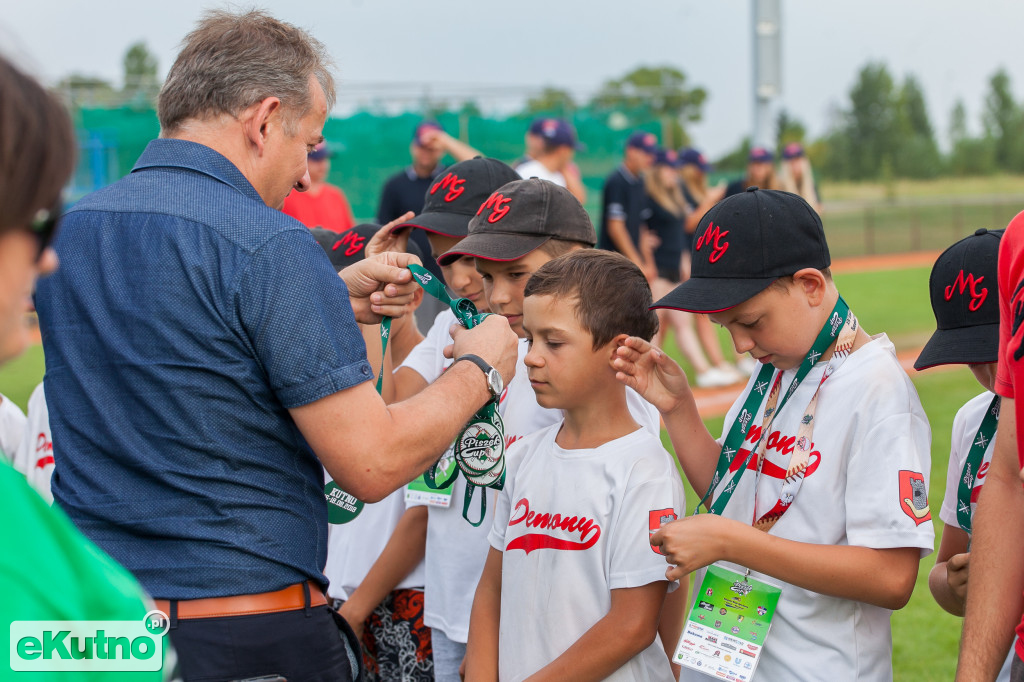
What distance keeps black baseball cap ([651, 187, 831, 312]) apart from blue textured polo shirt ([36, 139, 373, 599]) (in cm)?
96

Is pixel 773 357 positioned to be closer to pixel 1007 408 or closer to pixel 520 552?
pixel 1007 408

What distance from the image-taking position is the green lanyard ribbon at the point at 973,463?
240 centimetres

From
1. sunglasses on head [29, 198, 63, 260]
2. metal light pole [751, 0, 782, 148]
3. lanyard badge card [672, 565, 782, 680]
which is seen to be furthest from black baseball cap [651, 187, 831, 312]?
metal light pole [751, 0, 782, 148]

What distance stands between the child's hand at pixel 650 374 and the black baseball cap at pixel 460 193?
106cm

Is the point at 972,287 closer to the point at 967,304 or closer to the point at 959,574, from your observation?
the point at 967,304

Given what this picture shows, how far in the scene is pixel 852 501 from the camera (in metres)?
2.17

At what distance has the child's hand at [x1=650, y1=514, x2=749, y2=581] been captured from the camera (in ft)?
7.05

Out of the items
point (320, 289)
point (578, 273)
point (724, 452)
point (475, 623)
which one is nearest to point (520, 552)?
point (475, 623)

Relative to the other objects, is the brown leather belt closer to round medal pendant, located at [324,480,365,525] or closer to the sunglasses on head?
round medal pendant, located at [324,480,365,525]

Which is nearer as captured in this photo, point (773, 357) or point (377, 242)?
point (773, 357)

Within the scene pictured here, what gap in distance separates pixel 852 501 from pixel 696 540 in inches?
15.4

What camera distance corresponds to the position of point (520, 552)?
2.58 meters

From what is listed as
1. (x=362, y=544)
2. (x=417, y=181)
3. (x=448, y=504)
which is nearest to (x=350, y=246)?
(x=362, y=544)

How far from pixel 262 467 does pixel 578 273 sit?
117 cm
